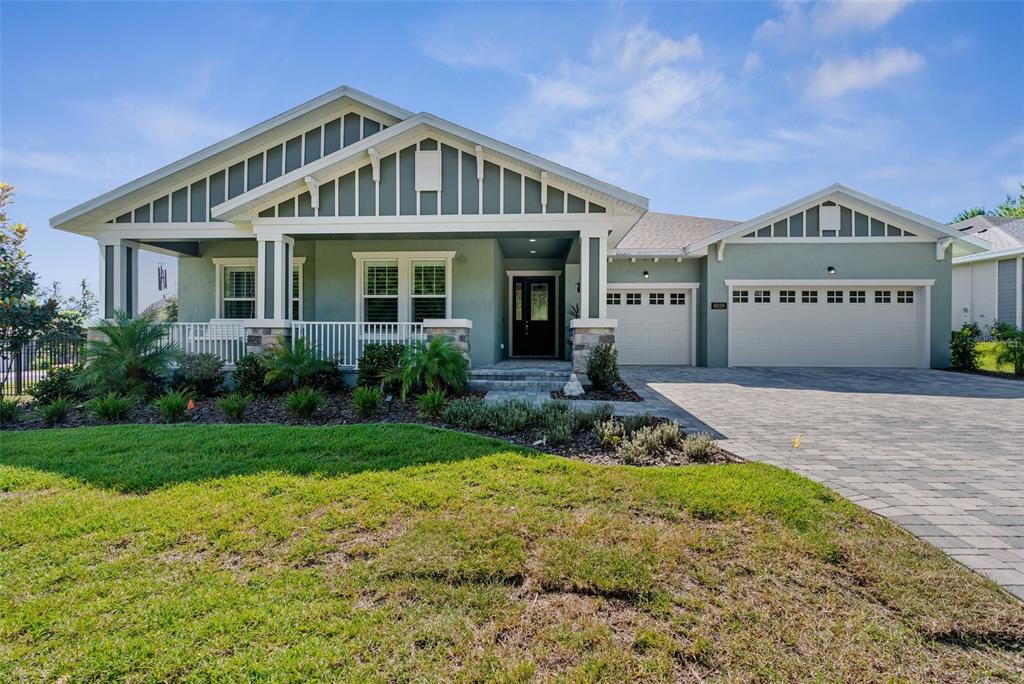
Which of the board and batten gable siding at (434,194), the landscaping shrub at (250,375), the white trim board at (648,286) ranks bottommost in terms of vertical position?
the landscaping shrub at (250,375)

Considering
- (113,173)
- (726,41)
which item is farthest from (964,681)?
(113,173)

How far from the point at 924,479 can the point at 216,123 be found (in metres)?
14.6

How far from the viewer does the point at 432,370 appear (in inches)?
298

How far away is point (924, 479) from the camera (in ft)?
13.3

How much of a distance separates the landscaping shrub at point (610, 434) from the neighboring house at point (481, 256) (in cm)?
382

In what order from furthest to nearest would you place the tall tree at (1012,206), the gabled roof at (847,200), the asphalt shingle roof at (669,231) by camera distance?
the tall tree at (1012,206) < the asphalt shingle roof at (669,231) < the gabled roof at (847,200)

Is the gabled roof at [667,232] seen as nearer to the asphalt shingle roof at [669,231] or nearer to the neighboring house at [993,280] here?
the asphalt shingle roof at [669,231]

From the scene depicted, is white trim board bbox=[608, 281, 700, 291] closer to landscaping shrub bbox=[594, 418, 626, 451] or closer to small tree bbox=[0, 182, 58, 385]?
landscaping shrub bbox=[594, 418, 626, 451]

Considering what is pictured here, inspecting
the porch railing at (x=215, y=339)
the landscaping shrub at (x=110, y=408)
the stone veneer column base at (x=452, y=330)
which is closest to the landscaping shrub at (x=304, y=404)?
the landscaping shrub at (x=110, y=408)

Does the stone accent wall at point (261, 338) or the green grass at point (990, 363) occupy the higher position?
the stone accent wall at point (261, 338)

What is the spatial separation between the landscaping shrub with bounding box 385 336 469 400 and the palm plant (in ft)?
13.3

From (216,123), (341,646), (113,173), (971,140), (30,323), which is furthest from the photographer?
(971,140)

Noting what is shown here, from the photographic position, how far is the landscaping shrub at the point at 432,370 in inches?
297

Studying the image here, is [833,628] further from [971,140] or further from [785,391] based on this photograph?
[971,140]
